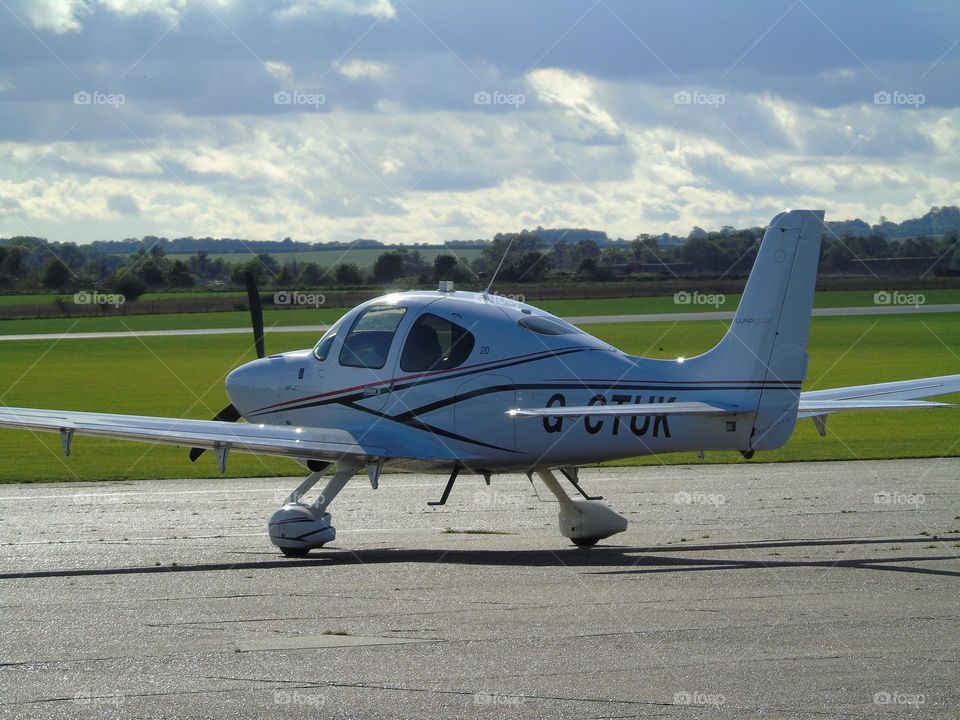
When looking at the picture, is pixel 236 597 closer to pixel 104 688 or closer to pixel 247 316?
pixel 104 688

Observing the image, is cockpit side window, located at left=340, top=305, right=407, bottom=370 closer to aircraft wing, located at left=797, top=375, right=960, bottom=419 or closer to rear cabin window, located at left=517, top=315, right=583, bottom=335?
rear cabin window, located at left=517, top=315, right=583, bottom=335

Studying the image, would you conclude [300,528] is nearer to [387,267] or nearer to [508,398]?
[508,398]

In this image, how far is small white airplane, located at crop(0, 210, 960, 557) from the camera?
1347cm

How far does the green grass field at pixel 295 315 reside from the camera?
80.4 m

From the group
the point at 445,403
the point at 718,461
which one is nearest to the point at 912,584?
the point at 445,403

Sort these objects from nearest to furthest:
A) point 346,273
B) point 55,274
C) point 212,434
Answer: point 212,434
point 346,273
point 55,274

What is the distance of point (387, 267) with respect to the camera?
3512 centimetres

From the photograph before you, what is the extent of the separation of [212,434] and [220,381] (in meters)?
35.7

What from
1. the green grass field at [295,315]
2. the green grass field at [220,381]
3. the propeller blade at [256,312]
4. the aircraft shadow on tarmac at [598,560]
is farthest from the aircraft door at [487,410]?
the green grass field at [295,315]

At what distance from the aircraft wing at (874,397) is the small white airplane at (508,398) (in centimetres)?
3

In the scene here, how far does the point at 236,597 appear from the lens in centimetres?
1184

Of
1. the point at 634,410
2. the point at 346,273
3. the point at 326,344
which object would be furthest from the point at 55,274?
the point at 634,410

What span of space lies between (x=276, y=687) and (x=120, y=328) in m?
80.3

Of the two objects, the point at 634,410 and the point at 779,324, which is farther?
the point at 779,324
